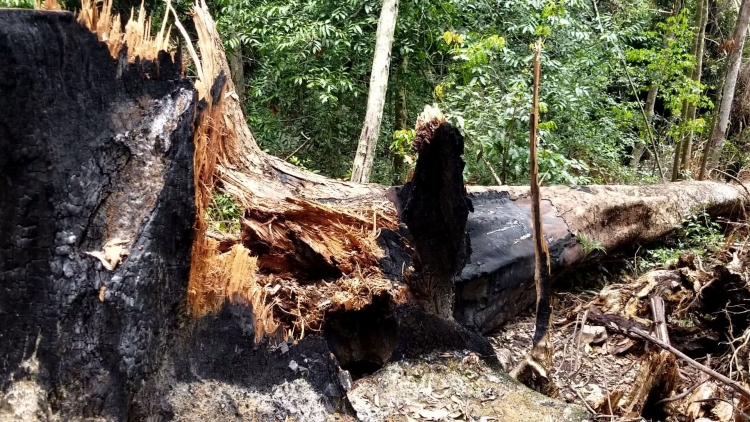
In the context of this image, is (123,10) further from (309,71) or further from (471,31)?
→ (471,31)

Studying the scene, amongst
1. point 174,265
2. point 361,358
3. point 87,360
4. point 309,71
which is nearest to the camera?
point 87,360

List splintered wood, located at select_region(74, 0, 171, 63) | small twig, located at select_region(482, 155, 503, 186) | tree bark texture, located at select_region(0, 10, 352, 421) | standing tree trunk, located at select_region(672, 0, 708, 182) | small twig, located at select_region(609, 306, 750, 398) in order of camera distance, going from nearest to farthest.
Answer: tree bark texture, located at select_region(0, 10, 352, 421) → splintered wood, located at select_region(74, 0, 171, 63) → small twig, located at select_region(609, 306, 750, 398) → small twig, located at select_region(482, 155, 503, 186) → standing tree trunk, located at select_region(672, 0, 708, 182)

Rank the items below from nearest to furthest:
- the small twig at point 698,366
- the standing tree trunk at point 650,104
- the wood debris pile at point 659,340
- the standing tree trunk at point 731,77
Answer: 1. the small twig at point 698,366
2. the wood debris pile at point 659,340
3. the standing tree trunk at point 731,77
4. the standing tree trunk at point 650,104

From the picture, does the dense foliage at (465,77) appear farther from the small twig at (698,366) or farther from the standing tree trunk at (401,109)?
the small twig at (698,366)

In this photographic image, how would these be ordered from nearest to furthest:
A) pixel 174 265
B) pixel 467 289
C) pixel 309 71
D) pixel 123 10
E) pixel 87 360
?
pixel 87 360
pixel 174 265
pixel 467 289
pixel 309 71
pixel 123 10

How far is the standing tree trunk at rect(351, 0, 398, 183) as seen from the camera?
5.83m

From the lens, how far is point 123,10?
315 inches

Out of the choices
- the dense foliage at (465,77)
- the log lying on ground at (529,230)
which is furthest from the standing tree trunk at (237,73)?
the log lying on ground at (529,230)

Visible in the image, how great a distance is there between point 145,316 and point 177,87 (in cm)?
79

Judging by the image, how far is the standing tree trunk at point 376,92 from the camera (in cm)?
583

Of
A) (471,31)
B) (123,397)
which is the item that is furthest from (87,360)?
(471,31)

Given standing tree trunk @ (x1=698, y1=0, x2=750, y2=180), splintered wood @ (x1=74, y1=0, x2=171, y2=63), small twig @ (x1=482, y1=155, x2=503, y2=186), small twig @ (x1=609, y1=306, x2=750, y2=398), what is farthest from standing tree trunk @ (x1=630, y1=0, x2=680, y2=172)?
splintered wood @ (x1=74, y1=0, x2=171, y2=63)

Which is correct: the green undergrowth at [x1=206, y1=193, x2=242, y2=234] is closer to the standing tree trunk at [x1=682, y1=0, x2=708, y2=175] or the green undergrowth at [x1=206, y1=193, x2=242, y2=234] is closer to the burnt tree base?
the burnt tree base

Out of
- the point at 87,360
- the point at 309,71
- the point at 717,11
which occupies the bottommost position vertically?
the point at 87,360
